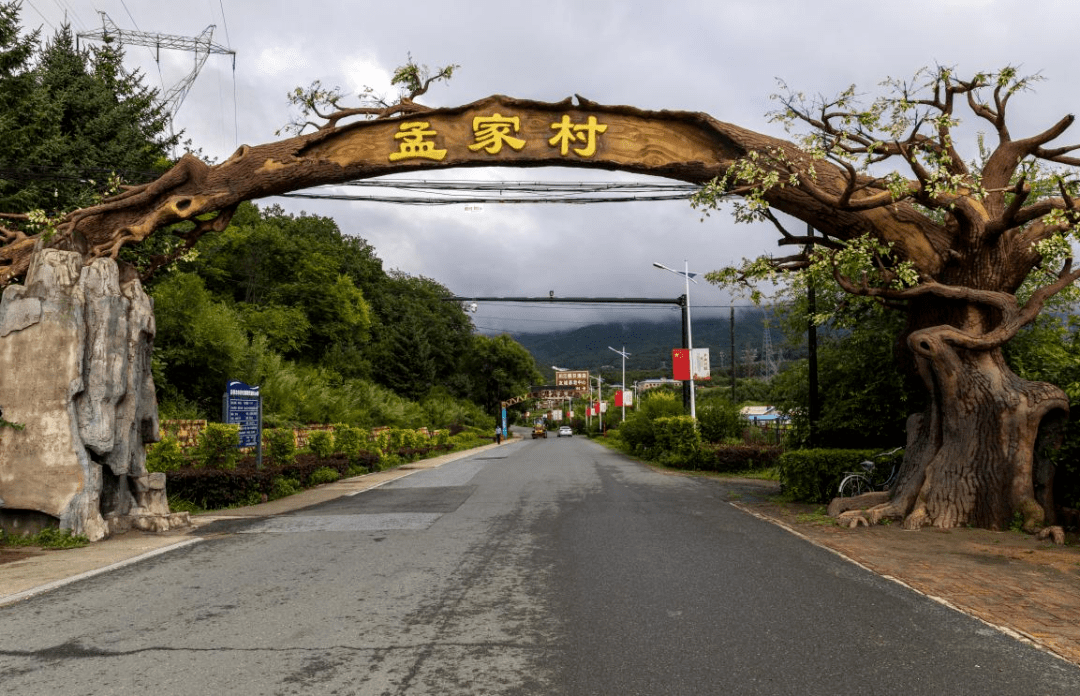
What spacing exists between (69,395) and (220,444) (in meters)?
6.46

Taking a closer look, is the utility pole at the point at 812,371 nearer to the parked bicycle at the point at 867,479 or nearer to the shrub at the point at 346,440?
the parked bicycle at the point at 867,479

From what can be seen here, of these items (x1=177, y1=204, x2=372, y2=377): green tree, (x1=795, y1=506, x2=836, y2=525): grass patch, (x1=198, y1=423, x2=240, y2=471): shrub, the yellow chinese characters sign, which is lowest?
(x1=795, y1=506, x2=836, y2=525): grass patch

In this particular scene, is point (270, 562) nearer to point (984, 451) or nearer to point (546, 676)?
point (546, 676)

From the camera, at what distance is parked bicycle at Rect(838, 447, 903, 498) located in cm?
1297

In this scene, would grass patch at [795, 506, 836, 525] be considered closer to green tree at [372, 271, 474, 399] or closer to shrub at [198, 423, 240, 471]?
shrub at [198, 423, 240, 471]

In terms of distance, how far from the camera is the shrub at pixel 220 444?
52.9ft

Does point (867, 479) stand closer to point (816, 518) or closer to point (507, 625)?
point (816, 518)

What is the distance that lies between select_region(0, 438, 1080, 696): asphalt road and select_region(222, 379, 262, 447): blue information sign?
617 centimetres

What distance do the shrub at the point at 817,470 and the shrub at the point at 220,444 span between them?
1142 centimetres

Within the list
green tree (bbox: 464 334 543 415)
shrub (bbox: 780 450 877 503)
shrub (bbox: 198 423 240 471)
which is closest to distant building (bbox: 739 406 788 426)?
shrub (bbox: 780 450 877 503)

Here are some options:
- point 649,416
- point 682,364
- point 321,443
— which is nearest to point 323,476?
point 321,443

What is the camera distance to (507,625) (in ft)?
18.5

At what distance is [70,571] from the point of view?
312 inches

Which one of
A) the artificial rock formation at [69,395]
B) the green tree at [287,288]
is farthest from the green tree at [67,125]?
the green tree at [287,288]
